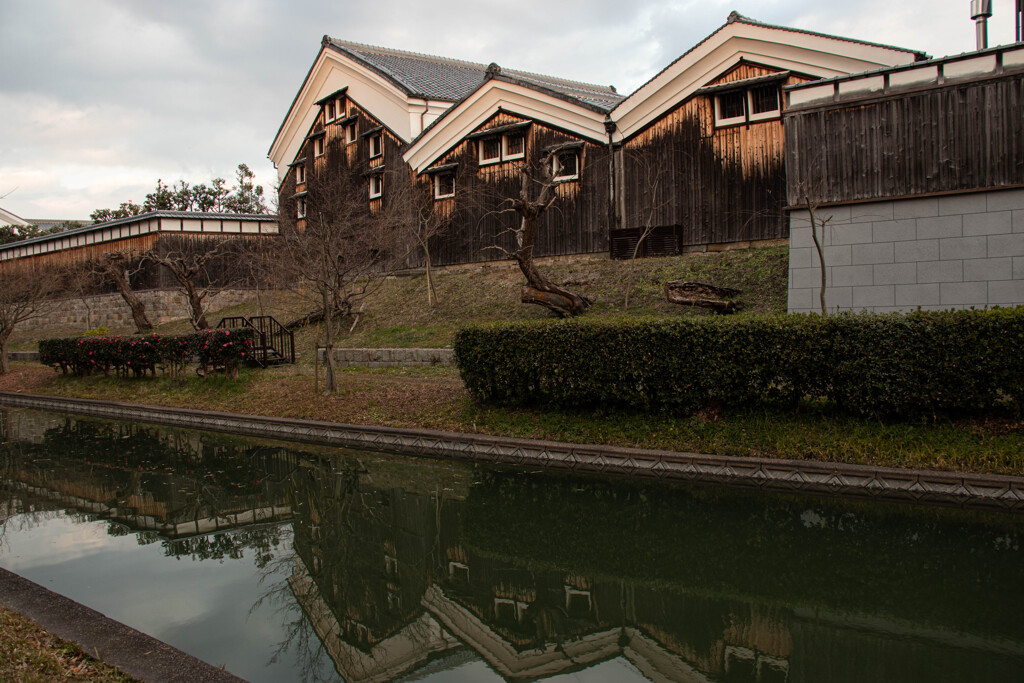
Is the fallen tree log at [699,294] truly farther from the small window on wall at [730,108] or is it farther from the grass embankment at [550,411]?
the small window on wall at [730,108]

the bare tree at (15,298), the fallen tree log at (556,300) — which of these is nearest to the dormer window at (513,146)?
the fallen tree log at (556,300)

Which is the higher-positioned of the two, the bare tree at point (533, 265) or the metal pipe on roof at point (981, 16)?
the metal pipe on roof at point (981, 16)

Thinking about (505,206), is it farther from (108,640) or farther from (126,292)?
(108,640)

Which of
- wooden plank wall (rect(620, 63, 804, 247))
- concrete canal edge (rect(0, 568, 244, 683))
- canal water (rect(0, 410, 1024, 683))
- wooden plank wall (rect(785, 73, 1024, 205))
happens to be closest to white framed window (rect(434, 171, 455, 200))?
wooden plank wall (rect(620, 63, 804, 247))

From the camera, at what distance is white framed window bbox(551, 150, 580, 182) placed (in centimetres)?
1834

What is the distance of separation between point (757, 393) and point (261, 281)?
23407 mm

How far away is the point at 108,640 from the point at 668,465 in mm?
5722

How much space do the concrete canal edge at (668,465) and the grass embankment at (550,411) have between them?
36 centimetres

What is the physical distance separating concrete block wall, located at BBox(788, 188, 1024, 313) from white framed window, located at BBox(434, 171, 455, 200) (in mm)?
12539

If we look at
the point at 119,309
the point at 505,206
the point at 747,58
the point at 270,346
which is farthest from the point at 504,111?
the point at 119,309

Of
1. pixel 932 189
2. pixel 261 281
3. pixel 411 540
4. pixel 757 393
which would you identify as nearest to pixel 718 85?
pixel 932 189

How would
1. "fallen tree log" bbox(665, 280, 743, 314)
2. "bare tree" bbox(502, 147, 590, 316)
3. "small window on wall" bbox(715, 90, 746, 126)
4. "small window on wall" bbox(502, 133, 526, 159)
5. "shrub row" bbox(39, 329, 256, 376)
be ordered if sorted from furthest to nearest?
"small window on wall" bbox(502, 133, 526, 159) → "small window on wall" bbox(715, 90, 746, 126) → "shrub row" bbox(39, 329, 256, 376) → "bare tree" bbox(502, 147, 590, 316) → "fallen tree log" bbox(665, 280, 743, 314)

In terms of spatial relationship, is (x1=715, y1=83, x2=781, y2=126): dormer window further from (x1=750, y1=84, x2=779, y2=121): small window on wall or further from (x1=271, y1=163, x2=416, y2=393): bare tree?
(x1=271, y1=163, x2=416, y2=393): bare tree

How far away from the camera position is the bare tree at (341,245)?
1327cm
